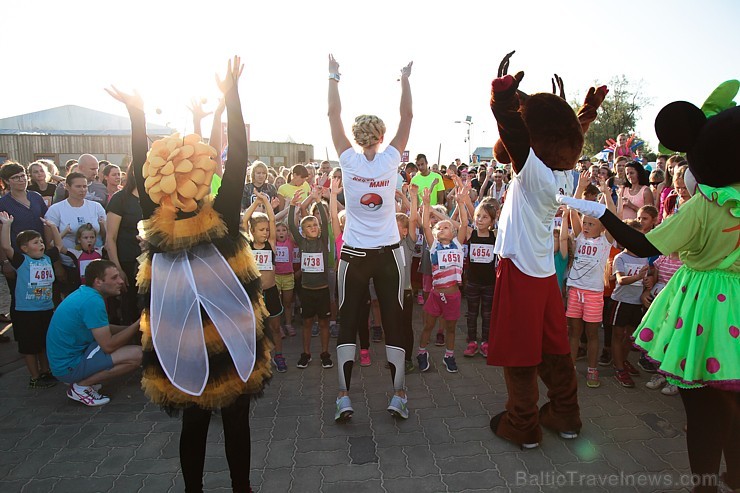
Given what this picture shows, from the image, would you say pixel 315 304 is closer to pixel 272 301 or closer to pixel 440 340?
pixel 272 301

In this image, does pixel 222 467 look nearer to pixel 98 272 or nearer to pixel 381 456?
pixel 381 456

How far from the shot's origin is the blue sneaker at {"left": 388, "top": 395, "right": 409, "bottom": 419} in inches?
142

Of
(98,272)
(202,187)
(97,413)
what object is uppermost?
(202,187)

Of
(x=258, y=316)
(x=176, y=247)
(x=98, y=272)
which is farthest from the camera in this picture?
(x=98, y=272)

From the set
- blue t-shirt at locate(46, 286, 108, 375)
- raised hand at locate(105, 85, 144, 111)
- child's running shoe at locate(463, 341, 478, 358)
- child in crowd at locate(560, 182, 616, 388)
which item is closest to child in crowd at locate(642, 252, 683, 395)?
child in crowd at locate(560, 182, 616, 388)

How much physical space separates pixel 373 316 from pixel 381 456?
9.01 feet

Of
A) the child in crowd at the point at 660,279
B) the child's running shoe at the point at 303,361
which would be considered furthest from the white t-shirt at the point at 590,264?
the child's running shoe at the point at 303,361

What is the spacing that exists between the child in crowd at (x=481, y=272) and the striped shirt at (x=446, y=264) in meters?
0.32

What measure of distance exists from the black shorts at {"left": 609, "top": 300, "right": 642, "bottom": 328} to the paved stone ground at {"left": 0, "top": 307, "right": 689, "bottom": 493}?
54 cm

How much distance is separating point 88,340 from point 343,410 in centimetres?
242

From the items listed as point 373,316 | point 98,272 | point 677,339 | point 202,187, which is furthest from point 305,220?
point 677,339

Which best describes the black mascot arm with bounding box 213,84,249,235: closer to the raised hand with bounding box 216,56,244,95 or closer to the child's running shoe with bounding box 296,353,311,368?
the raised hand with bounding box 216,56,244,95

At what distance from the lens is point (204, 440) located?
2436mm

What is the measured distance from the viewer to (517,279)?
317cm
